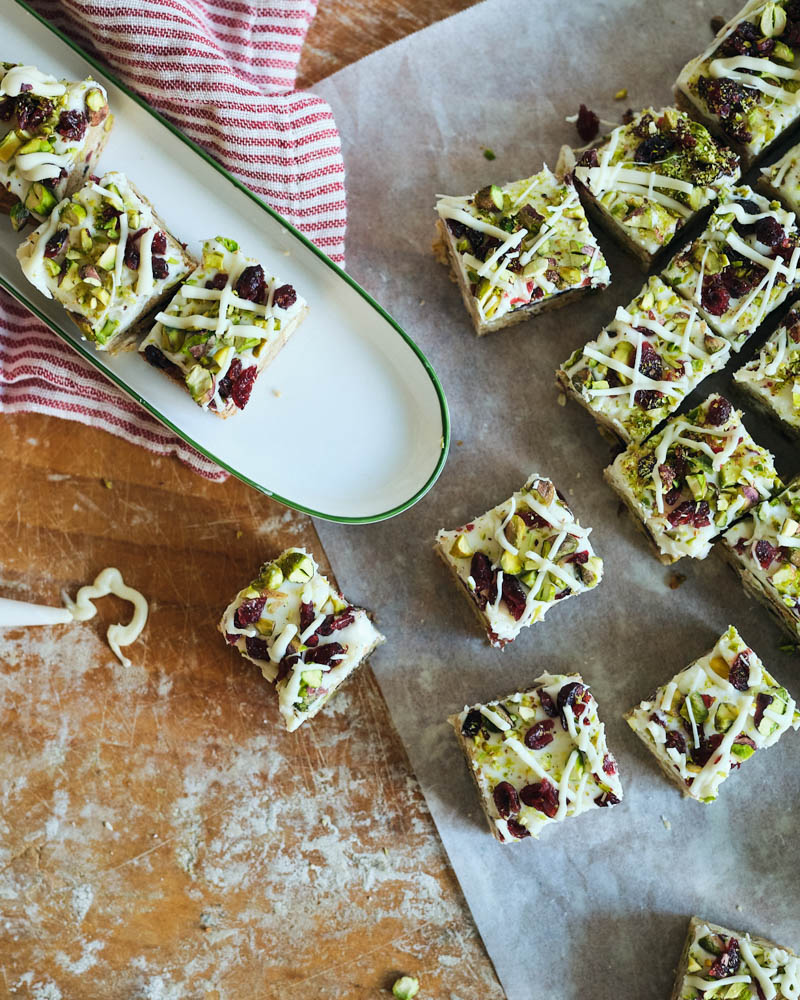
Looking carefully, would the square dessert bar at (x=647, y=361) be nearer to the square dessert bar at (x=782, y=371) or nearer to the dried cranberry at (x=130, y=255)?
the square dessert bar at (x=782, y=371)

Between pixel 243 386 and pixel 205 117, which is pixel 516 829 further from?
pixel 205 117

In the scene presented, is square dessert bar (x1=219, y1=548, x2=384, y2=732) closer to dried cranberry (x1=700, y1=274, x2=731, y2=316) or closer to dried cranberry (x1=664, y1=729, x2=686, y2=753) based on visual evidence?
dried cranberry (x1=664, y1=729, x2=686, y2=753)

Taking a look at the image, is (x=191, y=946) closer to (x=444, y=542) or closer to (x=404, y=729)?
(x=404, y=729)

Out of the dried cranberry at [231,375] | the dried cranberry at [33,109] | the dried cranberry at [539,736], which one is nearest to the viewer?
the dried cranberry at [33,109]

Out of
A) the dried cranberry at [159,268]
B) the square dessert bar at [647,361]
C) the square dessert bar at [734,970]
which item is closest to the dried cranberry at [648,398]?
the square dessert bar at [647,361]

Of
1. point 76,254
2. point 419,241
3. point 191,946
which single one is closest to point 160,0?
point 76,254

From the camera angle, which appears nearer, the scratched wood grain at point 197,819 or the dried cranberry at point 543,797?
the dried cranberry at point 543,797

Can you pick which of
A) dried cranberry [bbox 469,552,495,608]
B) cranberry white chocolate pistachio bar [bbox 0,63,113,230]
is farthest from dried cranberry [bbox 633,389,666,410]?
cranberry white chocolate pistachio bar [bbox 0,63,113,230]
